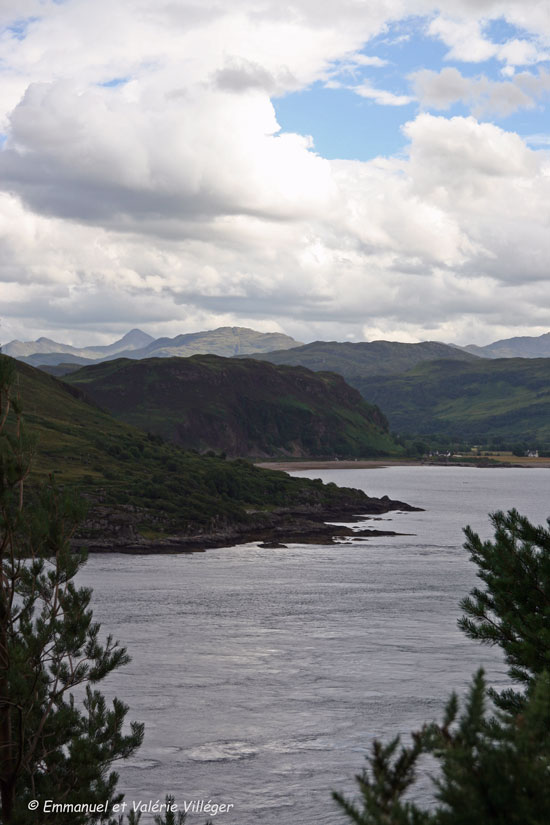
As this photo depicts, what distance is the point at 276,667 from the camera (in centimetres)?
7062

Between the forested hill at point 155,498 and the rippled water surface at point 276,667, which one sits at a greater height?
the forested hill at point 155,498

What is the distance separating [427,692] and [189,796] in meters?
22.6

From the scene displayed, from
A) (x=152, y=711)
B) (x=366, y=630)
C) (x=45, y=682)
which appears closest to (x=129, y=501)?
(x=366, y=630)

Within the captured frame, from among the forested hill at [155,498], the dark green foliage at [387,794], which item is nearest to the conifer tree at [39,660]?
the dark green foliage at [387,794]

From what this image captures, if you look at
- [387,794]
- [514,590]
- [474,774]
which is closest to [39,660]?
[514,590]

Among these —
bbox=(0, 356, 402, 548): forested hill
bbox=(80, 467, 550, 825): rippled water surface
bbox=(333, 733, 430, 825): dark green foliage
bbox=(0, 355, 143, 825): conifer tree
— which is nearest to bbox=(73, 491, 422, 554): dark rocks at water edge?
bbox=(0, 356, 402, 548): forested hill

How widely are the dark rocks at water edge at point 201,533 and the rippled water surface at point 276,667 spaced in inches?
661

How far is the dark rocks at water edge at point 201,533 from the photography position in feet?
485

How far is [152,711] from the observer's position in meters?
58.6

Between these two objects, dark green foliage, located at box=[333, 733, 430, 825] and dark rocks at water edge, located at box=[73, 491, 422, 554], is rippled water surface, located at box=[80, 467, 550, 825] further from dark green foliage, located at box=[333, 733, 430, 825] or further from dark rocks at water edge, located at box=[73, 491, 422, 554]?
dark green foliage, located at box=[333, 733, 430, 825]

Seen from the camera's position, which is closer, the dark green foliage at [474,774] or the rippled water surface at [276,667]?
the dark green foliage at [474,774]

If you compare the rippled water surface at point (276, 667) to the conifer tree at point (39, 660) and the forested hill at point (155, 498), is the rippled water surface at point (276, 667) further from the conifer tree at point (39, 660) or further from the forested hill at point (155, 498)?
the forested hill at point (155, 498)

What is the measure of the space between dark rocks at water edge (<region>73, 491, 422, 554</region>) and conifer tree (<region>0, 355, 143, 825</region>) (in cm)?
11533

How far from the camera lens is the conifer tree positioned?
68.2 feet
